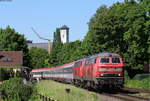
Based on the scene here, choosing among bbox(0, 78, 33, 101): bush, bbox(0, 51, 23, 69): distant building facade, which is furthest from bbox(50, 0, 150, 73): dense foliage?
bbox(0, 51, 23, 69): distant building facade

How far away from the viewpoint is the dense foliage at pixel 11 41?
356ft

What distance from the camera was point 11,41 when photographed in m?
108

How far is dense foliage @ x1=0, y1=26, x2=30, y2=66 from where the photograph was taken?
108 meters

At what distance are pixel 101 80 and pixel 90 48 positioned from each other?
3446 centimetres

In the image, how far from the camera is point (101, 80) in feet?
102

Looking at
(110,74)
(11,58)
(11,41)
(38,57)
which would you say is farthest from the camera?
(38,57)

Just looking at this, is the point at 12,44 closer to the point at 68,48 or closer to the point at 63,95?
the point at 68,48

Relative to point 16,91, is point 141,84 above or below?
above

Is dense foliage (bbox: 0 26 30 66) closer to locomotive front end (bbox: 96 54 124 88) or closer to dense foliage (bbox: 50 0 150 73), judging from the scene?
dense foliage (bbox: 50 0 150 73)

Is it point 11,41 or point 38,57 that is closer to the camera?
point 11,41

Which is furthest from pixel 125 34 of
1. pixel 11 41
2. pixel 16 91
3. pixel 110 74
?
pixel 11 41

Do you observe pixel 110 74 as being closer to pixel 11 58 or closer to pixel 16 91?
pixel 16 91

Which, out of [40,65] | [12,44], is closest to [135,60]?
[12,44]

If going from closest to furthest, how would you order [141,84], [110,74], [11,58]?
[110,74], [141,84], [11,58]
